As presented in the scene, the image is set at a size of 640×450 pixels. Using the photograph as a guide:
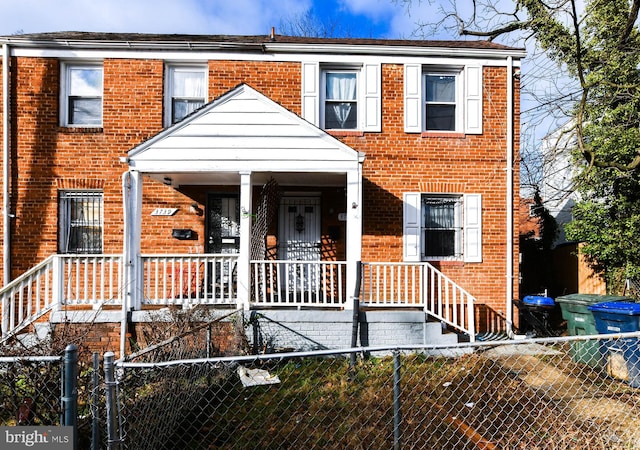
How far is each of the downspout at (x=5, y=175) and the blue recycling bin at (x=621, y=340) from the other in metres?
11.0

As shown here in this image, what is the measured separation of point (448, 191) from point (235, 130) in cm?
489

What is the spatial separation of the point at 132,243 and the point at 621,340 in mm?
8018

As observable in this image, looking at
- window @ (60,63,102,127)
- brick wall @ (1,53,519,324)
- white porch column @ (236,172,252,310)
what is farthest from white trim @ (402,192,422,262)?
window @ (60,63,102,127)

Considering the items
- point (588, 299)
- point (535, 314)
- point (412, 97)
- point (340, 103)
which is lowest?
point (535, 314)

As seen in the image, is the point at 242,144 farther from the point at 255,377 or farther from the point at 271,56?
the point at 255,377

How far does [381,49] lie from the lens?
944 centimetres

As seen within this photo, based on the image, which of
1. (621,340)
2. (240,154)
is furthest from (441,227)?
(240,154)

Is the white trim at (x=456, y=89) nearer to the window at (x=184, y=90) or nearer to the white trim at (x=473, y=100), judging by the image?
the white trim at (x=473, y=100)

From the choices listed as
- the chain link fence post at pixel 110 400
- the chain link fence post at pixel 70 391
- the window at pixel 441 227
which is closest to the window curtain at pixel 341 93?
the window at pixel 441 227

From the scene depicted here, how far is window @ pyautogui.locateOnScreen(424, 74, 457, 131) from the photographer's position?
32.2 feet

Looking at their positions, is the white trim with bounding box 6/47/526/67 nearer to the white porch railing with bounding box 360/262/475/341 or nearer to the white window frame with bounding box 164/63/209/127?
the white window frame with bounding box 164/63/209/127

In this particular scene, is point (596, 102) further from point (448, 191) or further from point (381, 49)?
point (381, 49)

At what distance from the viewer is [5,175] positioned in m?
8.94

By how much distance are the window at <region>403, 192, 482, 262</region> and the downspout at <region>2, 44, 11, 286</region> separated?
27.3ft
